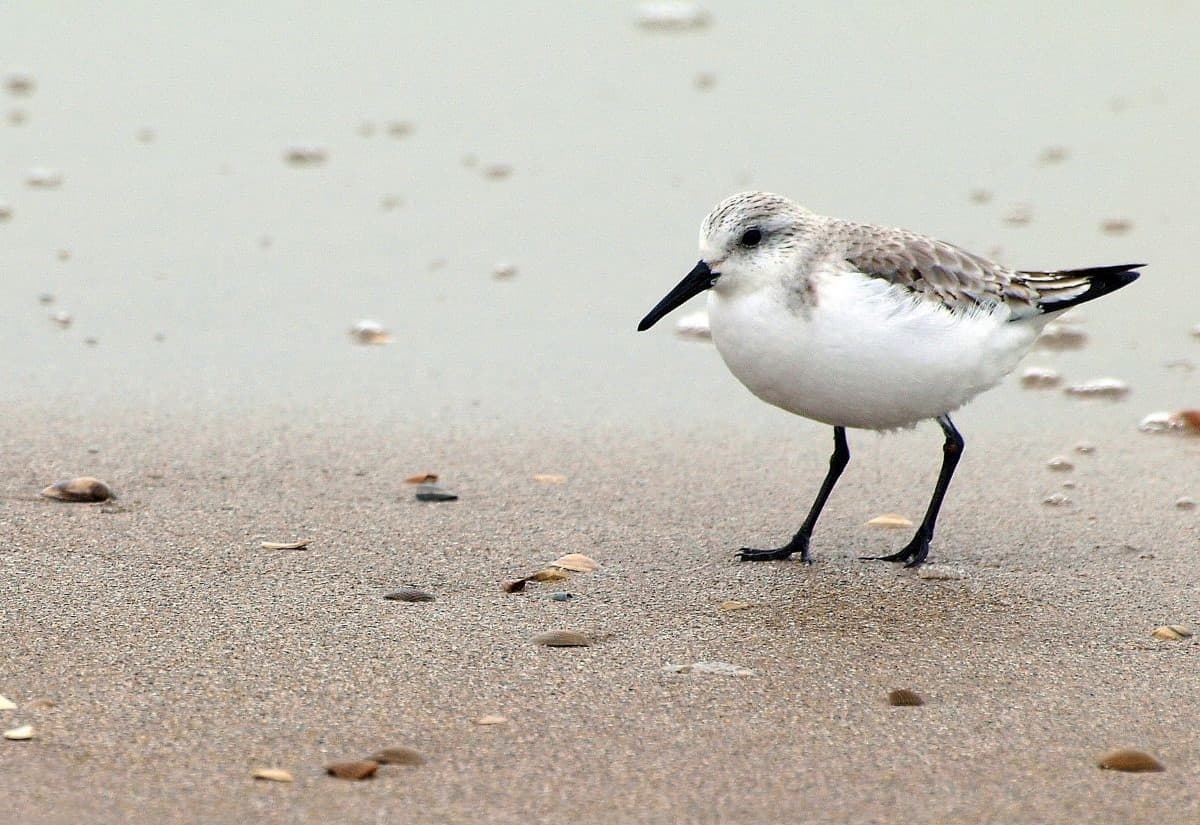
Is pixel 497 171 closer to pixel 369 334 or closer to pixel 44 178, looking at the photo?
pixel 369 334

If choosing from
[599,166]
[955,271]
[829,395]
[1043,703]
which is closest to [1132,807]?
[1043,703]

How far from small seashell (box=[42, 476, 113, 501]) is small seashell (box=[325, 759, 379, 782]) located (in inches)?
65.8

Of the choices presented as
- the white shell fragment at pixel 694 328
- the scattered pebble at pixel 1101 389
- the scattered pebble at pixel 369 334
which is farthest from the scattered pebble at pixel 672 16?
the scattered pebble at pixel 1101 389

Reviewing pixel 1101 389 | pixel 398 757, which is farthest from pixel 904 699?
pixel 1101 389

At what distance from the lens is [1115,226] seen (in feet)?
22.0

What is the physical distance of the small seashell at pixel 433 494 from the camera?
447 cm

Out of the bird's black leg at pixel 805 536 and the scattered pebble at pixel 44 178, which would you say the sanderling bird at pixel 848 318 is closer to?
the bird's black leg at pixel 805 536

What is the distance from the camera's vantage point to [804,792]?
2760 millimetres

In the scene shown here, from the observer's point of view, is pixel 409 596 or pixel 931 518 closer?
pixel 409 596

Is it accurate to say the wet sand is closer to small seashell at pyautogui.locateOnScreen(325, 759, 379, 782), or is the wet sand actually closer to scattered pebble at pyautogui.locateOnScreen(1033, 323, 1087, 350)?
small seashell at pyautogui.locateOnScreen(325, 759, 379, 782)

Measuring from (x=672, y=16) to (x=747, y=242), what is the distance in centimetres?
570

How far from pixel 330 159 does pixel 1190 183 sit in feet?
12.3

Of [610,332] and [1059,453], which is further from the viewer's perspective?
[610,332]

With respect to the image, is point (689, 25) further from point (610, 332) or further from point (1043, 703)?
point (1043, 703)
